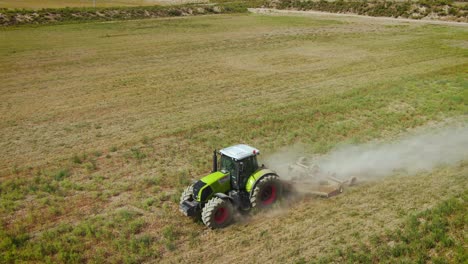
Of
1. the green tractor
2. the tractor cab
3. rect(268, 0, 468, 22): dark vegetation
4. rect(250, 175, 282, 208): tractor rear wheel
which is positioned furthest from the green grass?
rect(268, 0, 468, 22): dark vegetation

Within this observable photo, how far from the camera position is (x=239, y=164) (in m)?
13.0

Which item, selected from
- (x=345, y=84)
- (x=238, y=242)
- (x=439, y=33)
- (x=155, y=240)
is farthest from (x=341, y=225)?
(x=439, y=33)

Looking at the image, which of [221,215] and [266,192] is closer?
[221,215]

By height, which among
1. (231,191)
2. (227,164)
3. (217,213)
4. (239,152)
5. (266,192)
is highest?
(239,152)

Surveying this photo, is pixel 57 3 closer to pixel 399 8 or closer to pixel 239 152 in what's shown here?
pixel 399 8

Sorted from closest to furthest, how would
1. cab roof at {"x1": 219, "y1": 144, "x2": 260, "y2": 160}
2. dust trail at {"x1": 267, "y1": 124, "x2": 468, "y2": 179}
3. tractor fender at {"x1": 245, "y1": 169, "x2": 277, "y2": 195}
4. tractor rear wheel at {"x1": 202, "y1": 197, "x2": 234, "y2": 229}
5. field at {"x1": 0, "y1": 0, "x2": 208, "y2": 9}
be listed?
tractor rear wheel at {"x1": 202, "y1": 197, "x2": 234, "y2": 229}, cab roof at {"x1": 219, "y1": 144, "x2": 260, "y2": 160}, tractor fender at {"x1": 245, "y1": 169, "x2": 277, "y2": 195}, dust trail at {"x1": 267, "y1": 124, "x2": 468, "y2": 179}, field at {"x1": 0, "y1": 0, "x2": 208, "y2": 9}

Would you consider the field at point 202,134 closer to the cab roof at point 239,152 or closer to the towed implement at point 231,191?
the towed implement at point 231,191

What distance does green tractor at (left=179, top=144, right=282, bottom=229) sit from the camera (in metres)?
12.6

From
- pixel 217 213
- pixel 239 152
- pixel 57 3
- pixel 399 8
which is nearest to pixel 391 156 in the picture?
pixel 239 152

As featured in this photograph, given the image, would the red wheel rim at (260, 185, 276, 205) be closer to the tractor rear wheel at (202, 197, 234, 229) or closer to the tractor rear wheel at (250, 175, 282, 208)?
the tractor rear wheel at (250, 175, 282, 208)

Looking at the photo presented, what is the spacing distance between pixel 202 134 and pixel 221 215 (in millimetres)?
9150

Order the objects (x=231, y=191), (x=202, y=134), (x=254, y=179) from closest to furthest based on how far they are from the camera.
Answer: (x=254, y=179) → (x=231, y=191) → (x=202, y=134)

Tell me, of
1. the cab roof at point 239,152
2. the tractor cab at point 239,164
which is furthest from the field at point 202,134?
the cab roof at point 239,152

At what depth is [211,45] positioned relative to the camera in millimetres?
48406
